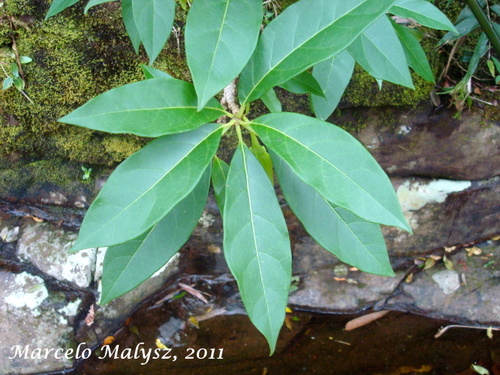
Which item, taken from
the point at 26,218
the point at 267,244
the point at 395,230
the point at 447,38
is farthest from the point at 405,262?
the point at 26,218

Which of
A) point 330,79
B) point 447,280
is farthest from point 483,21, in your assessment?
point 447,280

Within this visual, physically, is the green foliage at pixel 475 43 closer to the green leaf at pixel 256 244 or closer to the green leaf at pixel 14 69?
the green leaf at pixel 256 244

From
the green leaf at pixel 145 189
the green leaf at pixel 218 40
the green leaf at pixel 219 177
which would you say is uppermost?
the green leaf at pixel 218 40

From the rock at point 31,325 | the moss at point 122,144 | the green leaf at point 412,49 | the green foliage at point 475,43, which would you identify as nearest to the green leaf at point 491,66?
the green foliage at point 475,43

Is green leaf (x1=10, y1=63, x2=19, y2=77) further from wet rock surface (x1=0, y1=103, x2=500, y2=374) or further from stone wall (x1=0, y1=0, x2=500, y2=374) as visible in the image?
wet rock surface (x1=0, y1=103, x2=500, y2=374)

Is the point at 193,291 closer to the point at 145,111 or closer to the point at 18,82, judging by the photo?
the point at 18,82

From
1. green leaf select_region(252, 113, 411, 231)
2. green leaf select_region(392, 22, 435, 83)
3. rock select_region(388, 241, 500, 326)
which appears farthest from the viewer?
rock select_region(388, 241, 500, 326)

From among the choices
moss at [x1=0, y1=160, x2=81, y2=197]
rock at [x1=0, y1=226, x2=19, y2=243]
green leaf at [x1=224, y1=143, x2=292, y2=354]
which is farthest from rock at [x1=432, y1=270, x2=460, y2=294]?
rock at [x1=0, y1=226, x2=19, y2=243]
